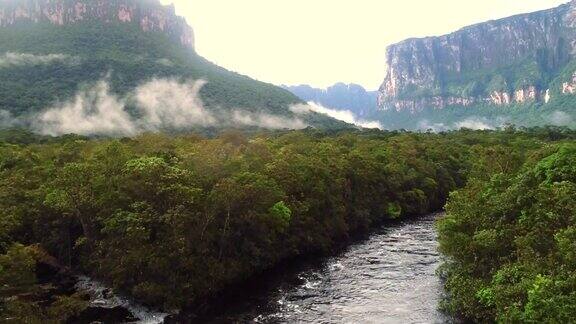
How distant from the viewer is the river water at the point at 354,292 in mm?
37031

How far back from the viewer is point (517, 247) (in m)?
31.7

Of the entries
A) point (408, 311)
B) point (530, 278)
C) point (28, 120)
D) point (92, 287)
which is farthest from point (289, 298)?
point (28, 120)

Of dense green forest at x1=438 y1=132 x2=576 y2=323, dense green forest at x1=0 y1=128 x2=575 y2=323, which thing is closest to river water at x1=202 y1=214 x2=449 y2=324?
dense green forest at x1=0 y1=128 x2=575 y2=323

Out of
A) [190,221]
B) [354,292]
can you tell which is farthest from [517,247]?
[190,221]

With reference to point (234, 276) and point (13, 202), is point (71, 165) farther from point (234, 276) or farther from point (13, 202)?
point (234, 276)

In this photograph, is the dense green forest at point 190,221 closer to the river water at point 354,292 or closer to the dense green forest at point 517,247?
the dense green forest at point 517,247

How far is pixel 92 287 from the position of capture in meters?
42.8

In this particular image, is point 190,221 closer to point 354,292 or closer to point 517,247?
point 354,292

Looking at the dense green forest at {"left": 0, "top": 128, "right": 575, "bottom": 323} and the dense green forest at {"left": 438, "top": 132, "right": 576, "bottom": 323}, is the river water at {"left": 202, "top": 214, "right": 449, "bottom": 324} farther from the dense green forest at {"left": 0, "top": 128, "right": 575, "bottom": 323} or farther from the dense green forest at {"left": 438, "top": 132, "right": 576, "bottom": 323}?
the dense green forest at {"left": 438, "top": 132, "right": 576, "bottom": 323}

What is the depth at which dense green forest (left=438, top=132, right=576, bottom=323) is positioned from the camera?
23422 mm

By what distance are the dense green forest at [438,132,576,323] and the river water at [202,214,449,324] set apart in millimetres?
3159

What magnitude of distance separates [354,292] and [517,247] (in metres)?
15.5

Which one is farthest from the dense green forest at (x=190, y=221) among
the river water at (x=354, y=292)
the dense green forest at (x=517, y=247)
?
the river water at (x=354, y=292)

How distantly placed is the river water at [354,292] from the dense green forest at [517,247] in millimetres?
3159
